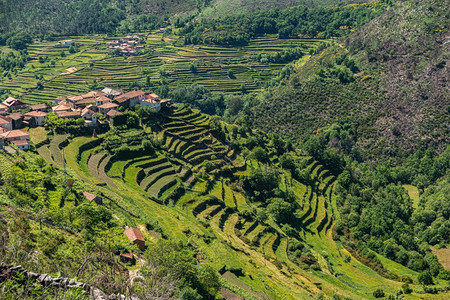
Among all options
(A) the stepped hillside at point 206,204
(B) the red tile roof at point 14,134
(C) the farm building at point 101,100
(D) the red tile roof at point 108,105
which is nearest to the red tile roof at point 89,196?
(A) the stepped hillside at point 206,204

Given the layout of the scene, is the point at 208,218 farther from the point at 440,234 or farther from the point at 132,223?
the point at 440,234

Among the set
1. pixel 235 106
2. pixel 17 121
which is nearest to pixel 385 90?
pixel 235 106

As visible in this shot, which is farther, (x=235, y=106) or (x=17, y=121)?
(x=235, y=106)

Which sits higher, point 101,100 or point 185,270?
point 101,100

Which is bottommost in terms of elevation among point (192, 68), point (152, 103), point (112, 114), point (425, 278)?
point (425, 278)

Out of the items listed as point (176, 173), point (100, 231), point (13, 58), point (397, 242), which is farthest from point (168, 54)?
point (100, 231)

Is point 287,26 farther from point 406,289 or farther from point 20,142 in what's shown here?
point 406,289

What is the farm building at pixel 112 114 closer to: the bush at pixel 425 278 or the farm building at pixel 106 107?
the farm building at pixel 106 107
